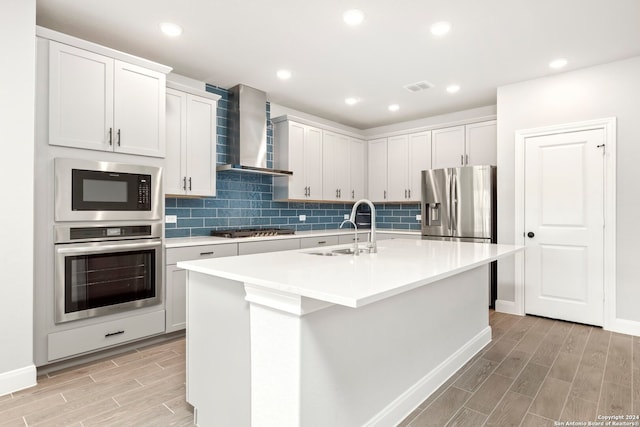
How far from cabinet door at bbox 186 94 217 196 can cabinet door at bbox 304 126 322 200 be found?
4.65 feet

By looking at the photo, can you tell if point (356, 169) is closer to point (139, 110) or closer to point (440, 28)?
point (440, 28)

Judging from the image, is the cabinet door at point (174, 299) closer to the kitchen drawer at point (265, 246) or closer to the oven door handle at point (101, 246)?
the oven door handle at point (101, 246)

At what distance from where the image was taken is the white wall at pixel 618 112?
3.33 meters

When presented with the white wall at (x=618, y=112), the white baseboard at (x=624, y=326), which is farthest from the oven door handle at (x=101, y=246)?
the white baseboard at (x=624, y=326)

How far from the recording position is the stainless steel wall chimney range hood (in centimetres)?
404

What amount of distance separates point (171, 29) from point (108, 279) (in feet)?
6.73

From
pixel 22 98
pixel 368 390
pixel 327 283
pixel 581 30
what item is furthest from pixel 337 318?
pixel 581 30

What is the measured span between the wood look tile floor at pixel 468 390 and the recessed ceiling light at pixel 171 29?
2.63 metres

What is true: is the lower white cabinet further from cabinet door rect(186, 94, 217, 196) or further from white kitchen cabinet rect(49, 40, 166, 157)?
white kitchen cabinet rect(49, 40, 166, 157)

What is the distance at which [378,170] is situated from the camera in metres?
5.69

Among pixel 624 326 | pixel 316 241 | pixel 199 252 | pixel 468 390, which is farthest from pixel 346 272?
pixel 624 326

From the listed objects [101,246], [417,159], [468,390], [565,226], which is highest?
[417,159]

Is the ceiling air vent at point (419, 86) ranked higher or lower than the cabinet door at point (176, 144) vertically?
higher

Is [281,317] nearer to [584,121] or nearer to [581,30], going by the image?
[581,30]
